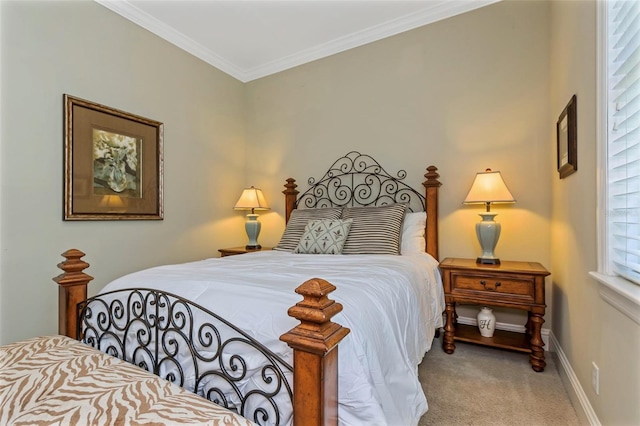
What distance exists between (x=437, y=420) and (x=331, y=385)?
1063 mm

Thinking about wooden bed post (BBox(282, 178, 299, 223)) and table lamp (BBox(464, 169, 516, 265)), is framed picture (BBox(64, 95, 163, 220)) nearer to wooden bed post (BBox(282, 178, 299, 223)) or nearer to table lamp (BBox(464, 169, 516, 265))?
wooden bed post (BBox(282, 178, 299, 223))

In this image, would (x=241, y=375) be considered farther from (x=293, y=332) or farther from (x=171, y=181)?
(x=171, y=181)

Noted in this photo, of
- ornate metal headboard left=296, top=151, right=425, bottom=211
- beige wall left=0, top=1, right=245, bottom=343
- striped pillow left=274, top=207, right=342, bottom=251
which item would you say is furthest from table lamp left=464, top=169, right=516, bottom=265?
beige wall left=0, top=1, right=245, bottom=343

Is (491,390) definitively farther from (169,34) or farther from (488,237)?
(169,34)

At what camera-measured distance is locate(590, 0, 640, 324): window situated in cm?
112

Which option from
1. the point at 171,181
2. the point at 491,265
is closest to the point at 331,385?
the point at 491,265

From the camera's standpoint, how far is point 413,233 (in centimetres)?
269

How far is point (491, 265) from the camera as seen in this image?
2.34m

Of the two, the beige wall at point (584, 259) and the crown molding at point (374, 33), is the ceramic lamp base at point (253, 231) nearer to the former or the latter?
the crown molding at point (374, 33)

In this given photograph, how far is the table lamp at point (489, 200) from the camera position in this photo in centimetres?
238

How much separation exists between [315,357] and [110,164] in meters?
2.62

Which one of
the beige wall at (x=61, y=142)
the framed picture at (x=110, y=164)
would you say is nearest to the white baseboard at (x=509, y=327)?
the beige wall at (x=61, y=142)

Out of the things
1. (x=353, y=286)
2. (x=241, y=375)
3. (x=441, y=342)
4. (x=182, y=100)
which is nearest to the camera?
(x=241, y=375)

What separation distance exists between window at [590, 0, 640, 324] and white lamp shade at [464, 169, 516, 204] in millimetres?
991
